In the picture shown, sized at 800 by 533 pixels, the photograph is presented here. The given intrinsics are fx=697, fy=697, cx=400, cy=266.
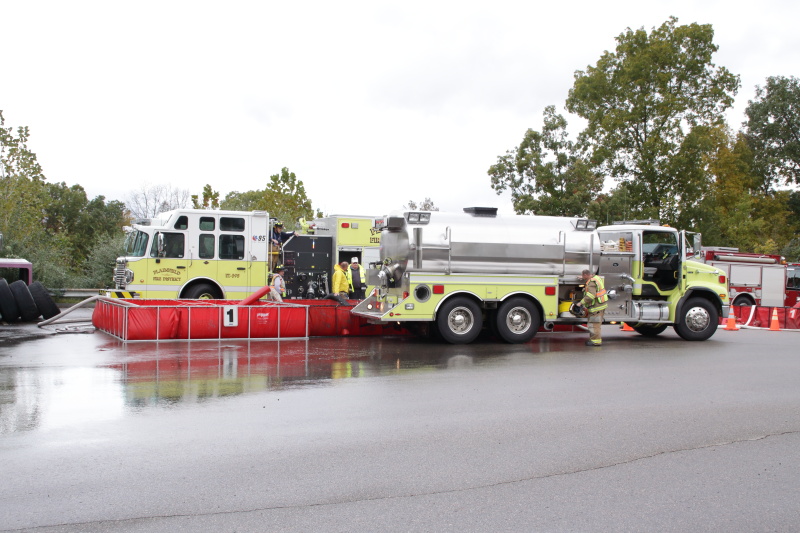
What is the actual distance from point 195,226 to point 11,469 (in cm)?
1360

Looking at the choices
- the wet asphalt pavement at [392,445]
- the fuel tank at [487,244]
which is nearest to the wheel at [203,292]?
the fuel tank at [487,244]

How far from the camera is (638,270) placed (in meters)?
15.9

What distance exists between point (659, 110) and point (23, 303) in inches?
1241

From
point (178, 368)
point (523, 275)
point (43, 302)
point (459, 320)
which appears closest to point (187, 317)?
point (178, 368)

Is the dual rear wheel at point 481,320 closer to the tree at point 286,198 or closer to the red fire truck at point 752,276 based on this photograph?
the red fire truck at point 752,276

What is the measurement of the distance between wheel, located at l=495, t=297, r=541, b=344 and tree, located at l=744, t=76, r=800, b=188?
50.4 m

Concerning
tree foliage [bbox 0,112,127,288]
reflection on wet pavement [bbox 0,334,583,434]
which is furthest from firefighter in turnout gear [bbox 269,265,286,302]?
tree foliage [bbox 0,112,127,288]

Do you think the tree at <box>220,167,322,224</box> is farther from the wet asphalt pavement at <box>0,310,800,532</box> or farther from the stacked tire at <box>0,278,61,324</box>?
the wet asphalt pavement at <box>0,310,800,532</box>

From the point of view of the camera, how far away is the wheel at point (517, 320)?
14828mm

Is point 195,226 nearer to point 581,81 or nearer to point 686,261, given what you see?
point 686,261

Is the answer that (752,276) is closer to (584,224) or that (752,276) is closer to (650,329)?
(650,329)

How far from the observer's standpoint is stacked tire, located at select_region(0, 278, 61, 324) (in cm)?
1836

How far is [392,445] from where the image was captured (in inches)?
256

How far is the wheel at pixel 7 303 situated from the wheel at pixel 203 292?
4569 mm
